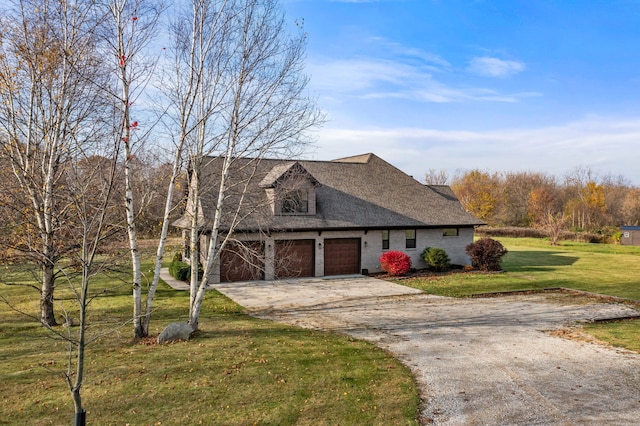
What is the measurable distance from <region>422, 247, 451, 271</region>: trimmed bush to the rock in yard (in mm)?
17586

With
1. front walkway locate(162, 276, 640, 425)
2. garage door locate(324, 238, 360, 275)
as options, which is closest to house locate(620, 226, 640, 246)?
front walkway locate(162, 276, 640, 425)

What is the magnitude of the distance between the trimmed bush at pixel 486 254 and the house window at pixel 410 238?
353cm

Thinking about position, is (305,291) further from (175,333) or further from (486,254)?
(486,254)

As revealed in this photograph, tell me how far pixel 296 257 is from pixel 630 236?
39756 mm

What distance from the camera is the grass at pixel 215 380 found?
752 cm

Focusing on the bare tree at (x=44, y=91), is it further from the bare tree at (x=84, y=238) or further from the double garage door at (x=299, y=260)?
the double garage door at (x=299, y=260)

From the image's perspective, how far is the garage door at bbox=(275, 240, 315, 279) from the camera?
23.8 m

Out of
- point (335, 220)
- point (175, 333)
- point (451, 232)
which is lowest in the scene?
point (175, 333)

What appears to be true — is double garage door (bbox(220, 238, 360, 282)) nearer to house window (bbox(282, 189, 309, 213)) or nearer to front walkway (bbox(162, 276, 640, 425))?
front walkway (bbox(162, 276, 640, 425))

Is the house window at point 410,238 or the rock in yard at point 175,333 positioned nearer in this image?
the rock in yard at point 175,333

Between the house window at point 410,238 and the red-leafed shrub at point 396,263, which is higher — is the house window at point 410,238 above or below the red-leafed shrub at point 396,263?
above

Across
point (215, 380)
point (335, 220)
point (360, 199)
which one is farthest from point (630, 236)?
point (215, 380)

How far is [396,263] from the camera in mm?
24828

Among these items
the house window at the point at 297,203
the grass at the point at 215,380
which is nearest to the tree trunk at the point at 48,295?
the grass at the point at 215,380
